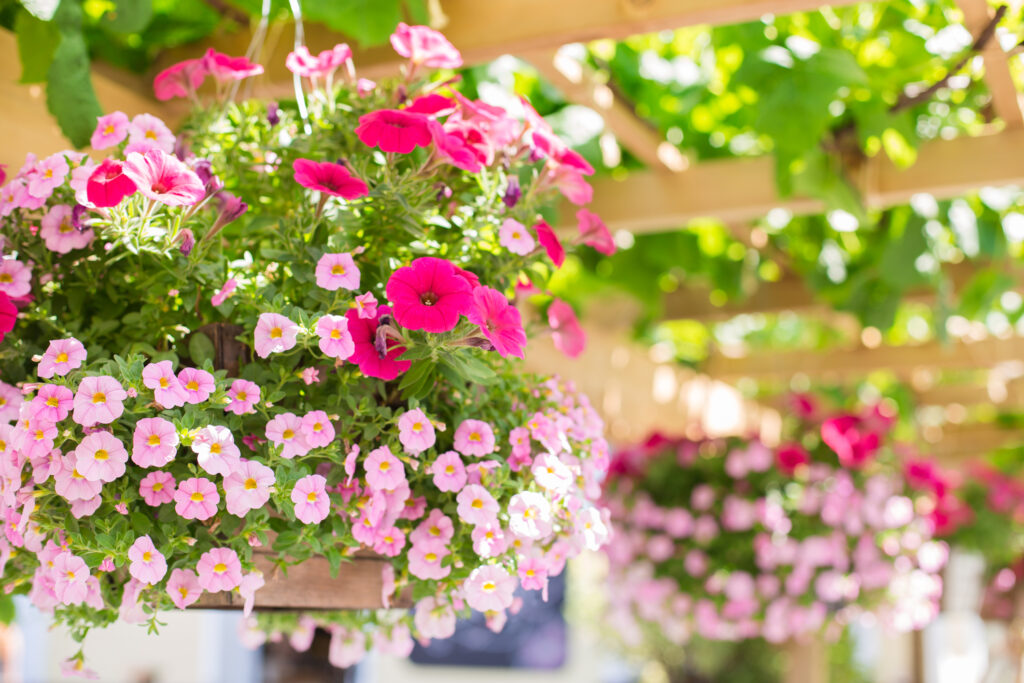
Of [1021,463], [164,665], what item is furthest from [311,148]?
[164,665]

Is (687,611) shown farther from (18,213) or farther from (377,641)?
(18,213)

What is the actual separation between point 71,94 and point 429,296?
0.50 m

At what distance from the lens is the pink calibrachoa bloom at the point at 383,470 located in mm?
770

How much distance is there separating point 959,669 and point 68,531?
4038 mm

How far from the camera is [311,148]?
37.2 inches

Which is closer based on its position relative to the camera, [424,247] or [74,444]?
[74,444]

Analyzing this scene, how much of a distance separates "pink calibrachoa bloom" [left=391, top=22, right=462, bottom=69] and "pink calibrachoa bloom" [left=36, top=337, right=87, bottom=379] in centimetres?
40

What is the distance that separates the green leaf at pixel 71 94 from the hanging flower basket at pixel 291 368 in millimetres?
86

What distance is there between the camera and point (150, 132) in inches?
33.7

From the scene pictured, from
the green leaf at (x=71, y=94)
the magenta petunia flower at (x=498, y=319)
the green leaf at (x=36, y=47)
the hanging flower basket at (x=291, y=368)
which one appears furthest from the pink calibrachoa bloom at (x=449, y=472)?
the green leaf at (x=36, y=47)

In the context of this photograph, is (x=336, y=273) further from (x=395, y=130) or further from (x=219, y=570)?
(x=219, y=570)

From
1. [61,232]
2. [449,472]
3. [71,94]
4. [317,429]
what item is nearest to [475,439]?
[449,472]

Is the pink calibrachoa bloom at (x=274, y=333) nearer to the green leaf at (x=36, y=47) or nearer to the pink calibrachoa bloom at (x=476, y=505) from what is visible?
the pink calibrachoa bloom at (x=476, y=505)

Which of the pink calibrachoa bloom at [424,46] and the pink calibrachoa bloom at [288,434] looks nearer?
the pink calibrachoa bloom at [288,434]
